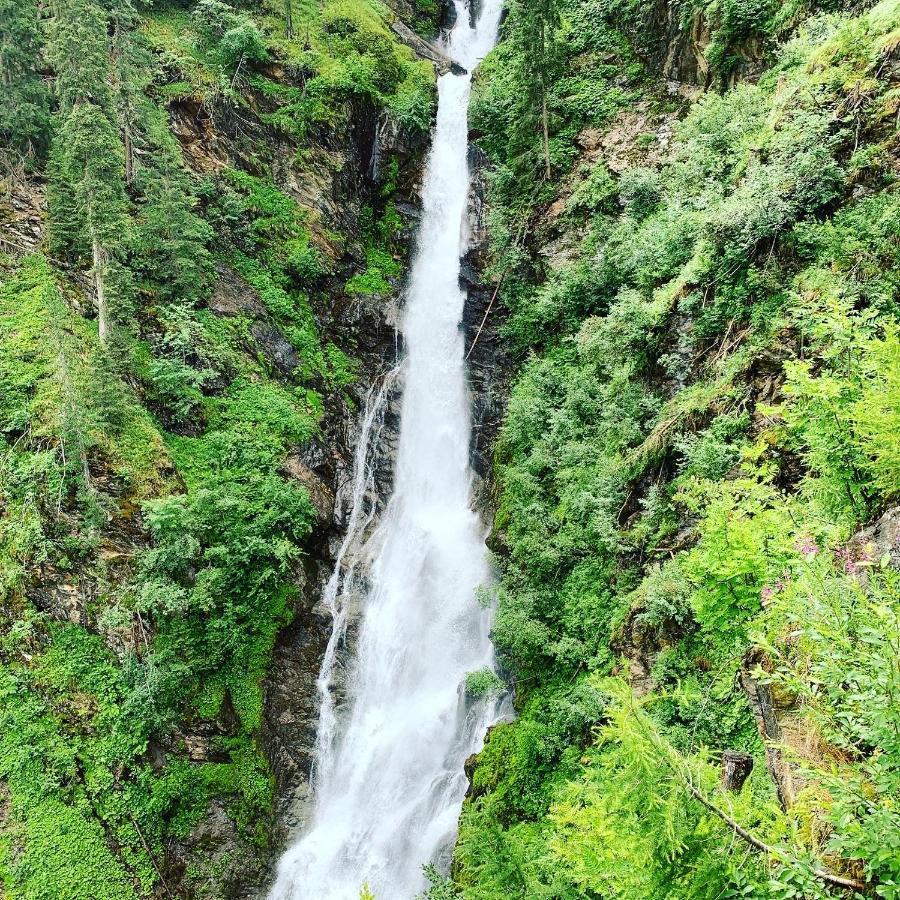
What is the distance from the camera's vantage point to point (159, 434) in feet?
62.2

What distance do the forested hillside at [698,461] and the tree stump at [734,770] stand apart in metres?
0.04

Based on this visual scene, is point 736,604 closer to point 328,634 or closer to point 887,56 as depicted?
point 887,56

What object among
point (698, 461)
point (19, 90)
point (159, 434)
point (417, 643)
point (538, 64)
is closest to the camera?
point (698, 461)

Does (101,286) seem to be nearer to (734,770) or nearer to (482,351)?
(482,351)

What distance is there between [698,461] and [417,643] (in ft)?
44.9

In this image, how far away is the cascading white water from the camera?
17.5m

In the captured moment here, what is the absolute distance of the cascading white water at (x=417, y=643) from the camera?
1748 cm

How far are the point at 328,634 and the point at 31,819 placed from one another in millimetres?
9417

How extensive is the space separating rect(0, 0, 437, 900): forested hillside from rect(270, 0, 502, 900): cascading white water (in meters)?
1.35

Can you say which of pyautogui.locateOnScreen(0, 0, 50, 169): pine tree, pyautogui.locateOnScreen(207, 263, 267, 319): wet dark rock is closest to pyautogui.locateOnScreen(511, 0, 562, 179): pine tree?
pyautogui.locateOnScreen(207, 263, 267, 319): wet dark rock

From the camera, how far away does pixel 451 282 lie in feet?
95.7

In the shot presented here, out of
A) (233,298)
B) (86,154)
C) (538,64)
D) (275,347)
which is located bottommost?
(275,347)

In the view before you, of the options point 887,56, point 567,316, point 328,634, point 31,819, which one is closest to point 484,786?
point 328,634

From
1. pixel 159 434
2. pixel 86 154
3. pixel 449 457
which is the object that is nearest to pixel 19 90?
pixel 86 154
